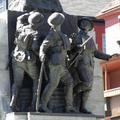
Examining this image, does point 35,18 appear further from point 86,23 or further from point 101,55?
point 101,55

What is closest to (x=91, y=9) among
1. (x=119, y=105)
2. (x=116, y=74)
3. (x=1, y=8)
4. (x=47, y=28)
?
(x=116, y=74)

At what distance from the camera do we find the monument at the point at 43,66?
11453 mm

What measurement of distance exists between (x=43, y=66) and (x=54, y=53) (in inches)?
13.3

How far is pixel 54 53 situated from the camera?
37.8ft

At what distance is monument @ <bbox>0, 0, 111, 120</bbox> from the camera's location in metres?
11.5

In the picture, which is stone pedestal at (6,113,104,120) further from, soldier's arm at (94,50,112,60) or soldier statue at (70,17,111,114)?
soldier's arm at (94,50,112,60)

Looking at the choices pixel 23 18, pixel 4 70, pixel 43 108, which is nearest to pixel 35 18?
pixel 23 18

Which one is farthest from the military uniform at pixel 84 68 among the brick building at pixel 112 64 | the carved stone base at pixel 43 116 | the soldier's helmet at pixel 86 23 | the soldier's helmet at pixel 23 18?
the brick building at pixel 112 64

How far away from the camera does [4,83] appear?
11719mm

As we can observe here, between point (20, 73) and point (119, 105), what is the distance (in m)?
26.1

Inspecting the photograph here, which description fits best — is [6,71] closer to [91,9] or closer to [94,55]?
[94,55]

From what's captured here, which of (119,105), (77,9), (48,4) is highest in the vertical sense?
(77,9)

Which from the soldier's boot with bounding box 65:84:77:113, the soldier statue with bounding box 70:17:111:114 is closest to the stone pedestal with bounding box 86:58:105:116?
the soldier statue with bounding box 70:17:111:114

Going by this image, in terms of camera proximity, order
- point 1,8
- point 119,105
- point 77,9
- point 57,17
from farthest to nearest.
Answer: point 77,9 < point 119,105 < point 1,8 < point 57,17
